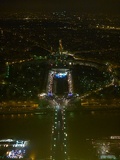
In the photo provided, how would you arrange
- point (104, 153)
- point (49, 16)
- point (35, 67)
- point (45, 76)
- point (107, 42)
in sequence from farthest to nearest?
point (49, 16) < point (107, 42) < point (35, 67) < point (45, 76) < point (104, 153)

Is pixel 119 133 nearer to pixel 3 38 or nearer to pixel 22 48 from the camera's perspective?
pixel 22 48

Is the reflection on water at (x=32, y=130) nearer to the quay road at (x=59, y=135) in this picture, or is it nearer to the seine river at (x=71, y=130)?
the seine river at (x=71, y=130)

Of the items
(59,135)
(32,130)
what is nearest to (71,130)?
(59,135)

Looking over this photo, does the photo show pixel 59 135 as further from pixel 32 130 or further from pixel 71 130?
pixel 32 130

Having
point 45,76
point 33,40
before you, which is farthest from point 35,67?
point 33,40

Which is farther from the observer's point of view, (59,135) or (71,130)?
(71,130)

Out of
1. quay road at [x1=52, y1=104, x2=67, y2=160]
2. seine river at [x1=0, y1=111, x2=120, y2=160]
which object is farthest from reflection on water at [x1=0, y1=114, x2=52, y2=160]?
quay road at [x1=52, y1=104, x2=67, y2=160]
